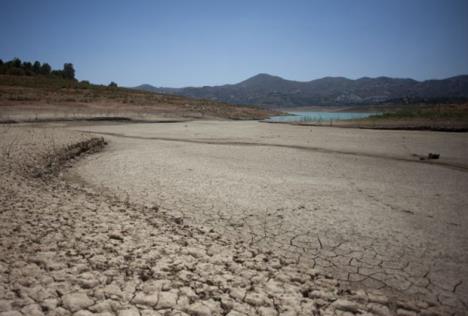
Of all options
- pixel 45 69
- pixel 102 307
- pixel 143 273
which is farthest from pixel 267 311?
pixel 45 69

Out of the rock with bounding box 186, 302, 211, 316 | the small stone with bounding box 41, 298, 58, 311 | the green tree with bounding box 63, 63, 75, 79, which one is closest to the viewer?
the small stone with bounding box 41, 298, 58, 311

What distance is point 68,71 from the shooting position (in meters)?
61.7

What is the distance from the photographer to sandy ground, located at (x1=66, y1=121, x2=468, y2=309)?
3.23 metres

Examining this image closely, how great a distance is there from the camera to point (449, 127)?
17.5 m

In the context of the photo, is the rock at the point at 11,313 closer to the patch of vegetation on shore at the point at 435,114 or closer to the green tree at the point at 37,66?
the patch of vegetation on shore at the point at 435,114

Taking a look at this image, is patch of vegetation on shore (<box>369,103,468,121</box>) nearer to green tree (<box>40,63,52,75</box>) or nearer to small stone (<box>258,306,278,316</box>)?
small stone (<box>258,306,278,316</box>)

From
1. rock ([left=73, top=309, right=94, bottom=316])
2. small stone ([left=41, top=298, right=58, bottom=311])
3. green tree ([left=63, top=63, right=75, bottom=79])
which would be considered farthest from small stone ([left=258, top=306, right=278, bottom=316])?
green tree ([left=63, top=63, right=75, bottom=79])

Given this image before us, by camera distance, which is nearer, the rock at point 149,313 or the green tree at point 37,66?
Answer: the rock at point 149,313

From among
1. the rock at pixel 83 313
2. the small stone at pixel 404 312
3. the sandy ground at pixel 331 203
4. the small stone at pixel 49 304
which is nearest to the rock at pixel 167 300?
the rock at pixel 83 313

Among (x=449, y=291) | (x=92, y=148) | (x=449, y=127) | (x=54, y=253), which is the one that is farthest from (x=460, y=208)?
(x=449, y=127)

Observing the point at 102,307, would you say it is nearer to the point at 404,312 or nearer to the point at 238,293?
the point at 238,293

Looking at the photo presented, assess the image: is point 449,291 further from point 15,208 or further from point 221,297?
point 15,208

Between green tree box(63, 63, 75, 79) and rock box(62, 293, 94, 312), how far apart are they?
225ft

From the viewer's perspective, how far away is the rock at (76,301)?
215 cm
